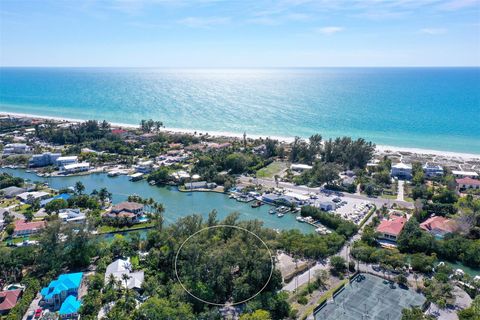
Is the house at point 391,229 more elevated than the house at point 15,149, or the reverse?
the house at point 391,229

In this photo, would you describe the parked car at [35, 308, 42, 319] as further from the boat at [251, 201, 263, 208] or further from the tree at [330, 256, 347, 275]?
the boat at [251, 201, 263, 208]

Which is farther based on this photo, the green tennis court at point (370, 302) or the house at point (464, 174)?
the house at point (464, 174)

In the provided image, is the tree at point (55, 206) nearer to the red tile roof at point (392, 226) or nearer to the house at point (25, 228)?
the house at point (25, 228)

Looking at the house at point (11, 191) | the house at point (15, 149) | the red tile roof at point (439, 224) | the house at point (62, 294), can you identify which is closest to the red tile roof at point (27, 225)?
the house at point (11, 191)

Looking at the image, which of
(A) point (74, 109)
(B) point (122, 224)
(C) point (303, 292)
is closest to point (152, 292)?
(C) point (303, 292)

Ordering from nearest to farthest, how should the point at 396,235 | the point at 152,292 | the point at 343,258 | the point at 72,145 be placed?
the point at 152,292 → the point at 343,258 → the point at 396,235 → the point at 72,145

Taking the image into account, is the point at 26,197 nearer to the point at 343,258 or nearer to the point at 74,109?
the point at 343,258

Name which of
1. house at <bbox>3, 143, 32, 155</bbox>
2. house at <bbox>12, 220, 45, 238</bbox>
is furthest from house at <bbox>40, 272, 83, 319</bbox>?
house at <bbox>3, 143, 32, 155</bbox>
